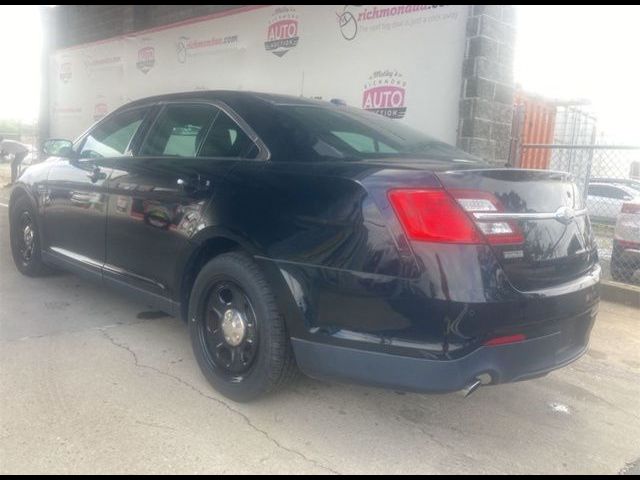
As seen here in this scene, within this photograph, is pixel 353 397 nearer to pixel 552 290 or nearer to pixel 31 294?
pixel 552 290

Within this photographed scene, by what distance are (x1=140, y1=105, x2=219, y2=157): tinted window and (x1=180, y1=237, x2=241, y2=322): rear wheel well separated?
64cm

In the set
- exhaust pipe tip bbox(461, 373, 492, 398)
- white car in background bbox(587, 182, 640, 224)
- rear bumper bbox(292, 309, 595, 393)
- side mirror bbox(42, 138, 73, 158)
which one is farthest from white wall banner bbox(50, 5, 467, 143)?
white car in background bbox(587, 182, 640, 224)

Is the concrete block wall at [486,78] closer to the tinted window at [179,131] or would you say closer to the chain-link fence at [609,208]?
the chain-link fence at [609,208]

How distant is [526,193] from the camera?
2.59 metres

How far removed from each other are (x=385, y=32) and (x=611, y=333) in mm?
4177

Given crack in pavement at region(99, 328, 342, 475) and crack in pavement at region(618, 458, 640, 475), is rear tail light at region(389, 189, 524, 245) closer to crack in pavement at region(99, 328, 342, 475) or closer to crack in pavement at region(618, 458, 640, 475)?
crack in pavement at region(99, 328, 342, 475)

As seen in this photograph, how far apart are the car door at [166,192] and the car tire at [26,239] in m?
1.43

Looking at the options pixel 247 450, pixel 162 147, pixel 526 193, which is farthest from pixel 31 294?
pixel 526 193

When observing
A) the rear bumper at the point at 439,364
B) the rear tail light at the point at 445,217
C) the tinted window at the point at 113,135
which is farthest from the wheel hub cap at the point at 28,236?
the rear tail light at the point at 445,217

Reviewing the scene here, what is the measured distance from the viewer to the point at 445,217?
93.0 inches

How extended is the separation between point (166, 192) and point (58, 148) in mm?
1742

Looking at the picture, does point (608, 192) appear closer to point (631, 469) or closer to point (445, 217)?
point (631, 469)

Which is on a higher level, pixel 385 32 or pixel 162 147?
pixel 385 32

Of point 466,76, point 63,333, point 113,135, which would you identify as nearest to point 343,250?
point 63,333
